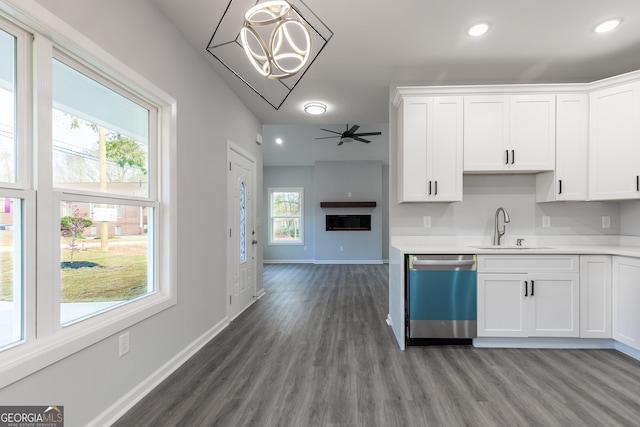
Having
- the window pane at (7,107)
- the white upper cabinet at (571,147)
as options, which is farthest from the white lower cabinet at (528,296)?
the window pane at (7,107)

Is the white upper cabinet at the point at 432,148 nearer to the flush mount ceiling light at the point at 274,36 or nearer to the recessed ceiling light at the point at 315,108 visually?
the recessed ceiling light at the point at 315,108

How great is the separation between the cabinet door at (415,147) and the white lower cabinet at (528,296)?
2.93 feet

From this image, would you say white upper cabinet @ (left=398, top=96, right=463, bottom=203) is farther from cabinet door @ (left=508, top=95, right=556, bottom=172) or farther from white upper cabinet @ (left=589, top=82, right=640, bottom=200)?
white upper cabinet @ (left=589, top=82, right=640, bottom=200)

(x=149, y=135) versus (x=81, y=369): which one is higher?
(x=149, y=135)

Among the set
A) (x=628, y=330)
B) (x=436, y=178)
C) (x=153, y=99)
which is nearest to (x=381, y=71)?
(x=436, y=178)

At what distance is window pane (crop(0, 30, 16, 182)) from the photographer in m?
1.36

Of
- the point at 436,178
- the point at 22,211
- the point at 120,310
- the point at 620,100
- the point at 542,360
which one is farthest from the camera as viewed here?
the point at 436,178

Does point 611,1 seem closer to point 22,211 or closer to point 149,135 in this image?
point 149,135

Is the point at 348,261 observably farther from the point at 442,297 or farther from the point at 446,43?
the point at 446,43

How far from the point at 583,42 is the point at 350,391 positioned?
3585mm

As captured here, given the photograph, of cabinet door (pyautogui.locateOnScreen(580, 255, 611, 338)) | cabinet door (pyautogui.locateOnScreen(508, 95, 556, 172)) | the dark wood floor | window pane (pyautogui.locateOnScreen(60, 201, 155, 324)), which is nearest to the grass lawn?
window pane (pyautogui.locateOnScreen(60, 201, 155, 324))

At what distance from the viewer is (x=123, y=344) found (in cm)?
193

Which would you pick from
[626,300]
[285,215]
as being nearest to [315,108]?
[626,300]

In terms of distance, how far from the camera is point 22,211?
1410mm
